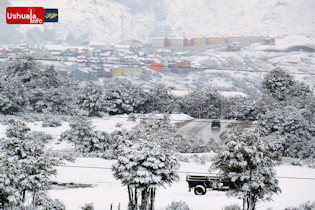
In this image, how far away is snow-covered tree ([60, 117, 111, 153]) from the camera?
28.3 meters

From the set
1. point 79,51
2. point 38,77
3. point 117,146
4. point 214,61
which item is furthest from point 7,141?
point 79,51

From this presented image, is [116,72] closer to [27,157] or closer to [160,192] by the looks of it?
[160,192]

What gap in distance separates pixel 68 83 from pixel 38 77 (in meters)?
4.96

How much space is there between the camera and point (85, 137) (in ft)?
93.2

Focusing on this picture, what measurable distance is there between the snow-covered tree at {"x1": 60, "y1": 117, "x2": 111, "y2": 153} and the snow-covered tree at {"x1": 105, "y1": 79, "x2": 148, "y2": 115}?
15.7 metres

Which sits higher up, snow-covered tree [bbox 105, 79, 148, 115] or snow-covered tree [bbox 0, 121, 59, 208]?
snow-covered tree [bbox 0, 121, 59, 208]

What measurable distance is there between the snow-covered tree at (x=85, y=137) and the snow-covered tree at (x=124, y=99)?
15730 mm

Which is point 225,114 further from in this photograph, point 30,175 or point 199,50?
point 199,50

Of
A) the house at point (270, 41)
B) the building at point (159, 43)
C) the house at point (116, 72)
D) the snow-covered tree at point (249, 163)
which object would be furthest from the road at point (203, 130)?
the building at point (159, 43)

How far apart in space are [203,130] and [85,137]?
1654 cm

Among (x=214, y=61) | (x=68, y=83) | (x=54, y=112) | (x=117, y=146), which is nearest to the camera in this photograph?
(x=117, y=146)

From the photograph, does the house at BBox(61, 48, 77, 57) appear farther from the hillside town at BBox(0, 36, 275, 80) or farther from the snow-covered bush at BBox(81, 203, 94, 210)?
the snow-covered bush at BBox(81, 203, 94, 210)

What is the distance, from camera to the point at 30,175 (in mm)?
11883

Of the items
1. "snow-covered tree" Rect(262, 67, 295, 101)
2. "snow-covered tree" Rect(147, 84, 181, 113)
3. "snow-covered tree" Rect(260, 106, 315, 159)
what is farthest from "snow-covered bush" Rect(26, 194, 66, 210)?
"snow-covered tree" Rect(262, 67, 295, 101)
